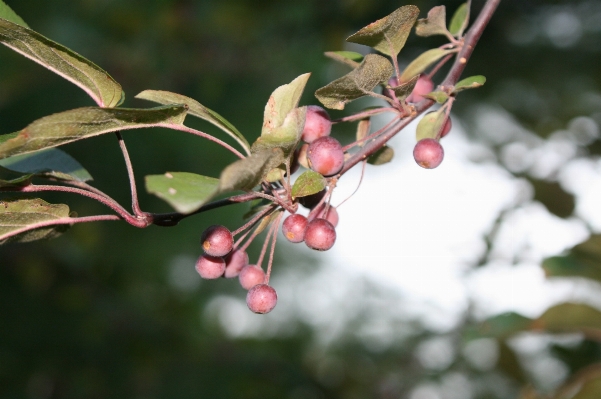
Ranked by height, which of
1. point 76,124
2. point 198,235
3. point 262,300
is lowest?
point 198,235

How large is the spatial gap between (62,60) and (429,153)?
0.50m

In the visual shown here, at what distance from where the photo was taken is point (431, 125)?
867 millimetres

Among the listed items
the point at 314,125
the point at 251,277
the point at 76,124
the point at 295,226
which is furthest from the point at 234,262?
the point at 76,124

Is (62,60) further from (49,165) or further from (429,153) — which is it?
(429,153)

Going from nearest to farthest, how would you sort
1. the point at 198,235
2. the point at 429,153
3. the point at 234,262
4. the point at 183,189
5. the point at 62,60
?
the point at 183,189
the point at 62,60
the point at 429,153
the point at 234,262
the point at 198,235

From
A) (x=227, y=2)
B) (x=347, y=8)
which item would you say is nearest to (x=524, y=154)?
(x=347, y=8)

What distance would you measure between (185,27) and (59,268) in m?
2.73

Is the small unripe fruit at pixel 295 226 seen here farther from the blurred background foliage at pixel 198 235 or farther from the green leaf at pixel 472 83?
the blurred background foliage at pixel 198 235

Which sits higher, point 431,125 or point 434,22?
point 434,22

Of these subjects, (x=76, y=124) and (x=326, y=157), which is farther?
(x=326, y=157)

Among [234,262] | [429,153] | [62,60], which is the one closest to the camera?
[62,60]

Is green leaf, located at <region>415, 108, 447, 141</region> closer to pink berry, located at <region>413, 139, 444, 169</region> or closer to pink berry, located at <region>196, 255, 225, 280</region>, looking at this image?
pink berry, located at <region>413, 139, 444, 169</region>

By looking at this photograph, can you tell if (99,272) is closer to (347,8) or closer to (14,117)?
(14,117)

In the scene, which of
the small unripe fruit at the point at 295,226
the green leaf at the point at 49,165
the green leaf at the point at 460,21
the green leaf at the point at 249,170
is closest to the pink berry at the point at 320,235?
the small unripe fruit at the point at 295,226
